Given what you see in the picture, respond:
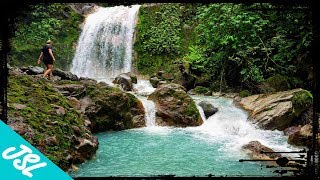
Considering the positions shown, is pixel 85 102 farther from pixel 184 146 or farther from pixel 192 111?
pixel 192 111

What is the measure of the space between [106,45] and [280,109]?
1433 centimetres

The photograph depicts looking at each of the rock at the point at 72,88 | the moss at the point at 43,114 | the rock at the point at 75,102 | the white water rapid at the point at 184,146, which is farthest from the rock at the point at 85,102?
the moss at the point at 43,114

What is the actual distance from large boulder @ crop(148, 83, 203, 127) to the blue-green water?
1.26 ft

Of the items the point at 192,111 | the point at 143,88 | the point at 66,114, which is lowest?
the point at 192,111

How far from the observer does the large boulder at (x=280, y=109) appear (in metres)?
12.6

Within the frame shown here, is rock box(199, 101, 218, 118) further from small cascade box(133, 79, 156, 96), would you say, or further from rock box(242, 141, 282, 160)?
Result: rock box(242, 141, 282, 160)

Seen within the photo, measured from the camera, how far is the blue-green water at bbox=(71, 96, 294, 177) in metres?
8.43

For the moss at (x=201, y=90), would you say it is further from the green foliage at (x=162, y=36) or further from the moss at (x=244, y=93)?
the green foliage at (x=162, y=36)

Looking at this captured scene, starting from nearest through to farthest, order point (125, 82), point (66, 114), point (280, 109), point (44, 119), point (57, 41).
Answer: point (44, 119), point (66, 114), point (280, 109), point (125, 82), point (57, 41)

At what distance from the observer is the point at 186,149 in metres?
10.4

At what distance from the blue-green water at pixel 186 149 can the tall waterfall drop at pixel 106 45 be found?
11320 millimetres

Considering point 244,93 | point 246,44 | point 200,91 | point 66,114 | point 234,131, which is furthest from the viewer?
point 200,91

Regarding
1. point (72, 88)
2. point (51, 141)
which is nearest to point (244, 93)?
point (72, 88)

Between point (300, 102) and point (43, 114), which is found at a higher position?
point (43, 114)
